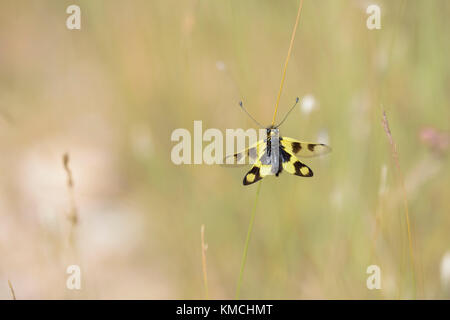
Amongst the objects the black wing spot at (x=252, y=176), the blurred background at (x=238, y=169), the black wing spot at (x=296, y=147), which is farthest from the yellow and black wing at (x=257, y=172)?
the blurred background at (x=238, y=169)

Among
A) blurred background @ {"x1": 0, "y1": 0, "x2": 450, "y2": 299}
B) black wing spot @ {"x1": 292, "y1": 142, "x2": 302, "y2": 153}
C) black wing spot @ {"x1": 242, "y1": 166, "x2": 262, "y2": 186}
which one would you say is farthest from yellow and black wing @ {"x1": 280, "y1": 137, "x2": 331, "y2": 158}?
blurred background @ {"x1": 0, "y1": 0, "x2": 450, "y2": 299}

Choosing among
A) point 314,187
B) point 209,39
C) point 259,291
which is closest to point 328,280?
point 259,291

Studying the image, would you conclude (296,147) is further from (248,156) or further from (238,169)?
(238,169)

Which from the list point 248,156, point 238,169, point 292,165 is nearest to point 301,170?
point 292,165

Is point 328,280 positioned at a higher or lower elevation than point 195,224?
lower

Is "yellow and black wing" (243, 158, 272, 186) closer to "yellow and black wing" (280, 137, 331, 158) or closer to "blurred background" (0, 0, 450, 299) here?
"yellow and black wing" (280, 137, 331, 158)
